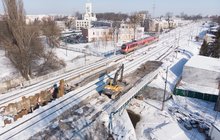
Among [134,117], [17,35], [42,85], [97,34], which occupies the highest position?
[17,35]

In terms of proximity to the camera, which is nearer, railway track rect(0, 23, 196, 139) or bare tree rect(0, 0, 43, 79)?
railway track rect(0, 23, 196, 139)

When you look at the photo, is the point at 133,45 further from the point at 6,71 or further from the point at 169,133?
the point at 169,133

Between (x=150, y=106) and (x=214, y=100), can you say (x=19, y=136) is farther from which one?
(x=214, y=100)

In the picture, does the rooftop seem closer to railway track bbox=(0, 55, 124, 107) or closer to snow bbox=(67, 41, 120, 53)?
railway track bbox=(0, 55, 124, 107)

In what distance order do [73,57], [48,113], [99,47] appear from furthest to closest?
[99,47]
[73,57]
[48,113]

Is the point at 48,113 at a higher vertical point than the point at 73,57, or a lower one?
lower

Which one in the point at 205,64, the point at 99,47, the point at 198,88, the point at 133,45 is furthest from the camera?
the point at 99,47

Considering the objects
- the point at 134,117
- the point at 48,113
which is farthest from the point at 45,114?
the point at 134,117

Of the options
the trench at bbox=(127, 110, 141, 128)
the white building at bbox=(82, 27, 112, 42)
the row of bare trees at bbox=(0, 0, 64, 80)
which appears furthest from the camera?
the white building at bbox=(82, 27, 112, 42)

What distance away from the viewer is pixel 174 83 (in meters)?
34.5

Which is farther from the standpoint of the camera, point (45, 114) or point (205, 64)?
point (205, 64)

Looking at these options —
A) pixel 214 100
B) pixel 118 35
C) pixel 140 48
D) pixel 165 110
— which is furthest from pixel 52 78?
pixel 118 35

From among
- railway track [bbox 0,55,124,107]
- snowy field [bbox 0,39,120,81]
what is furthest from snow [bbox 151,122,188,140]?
snowy field [bbox 0,39,120,81]

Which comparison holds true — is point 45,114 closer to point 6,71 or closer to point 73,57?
point 6,71
